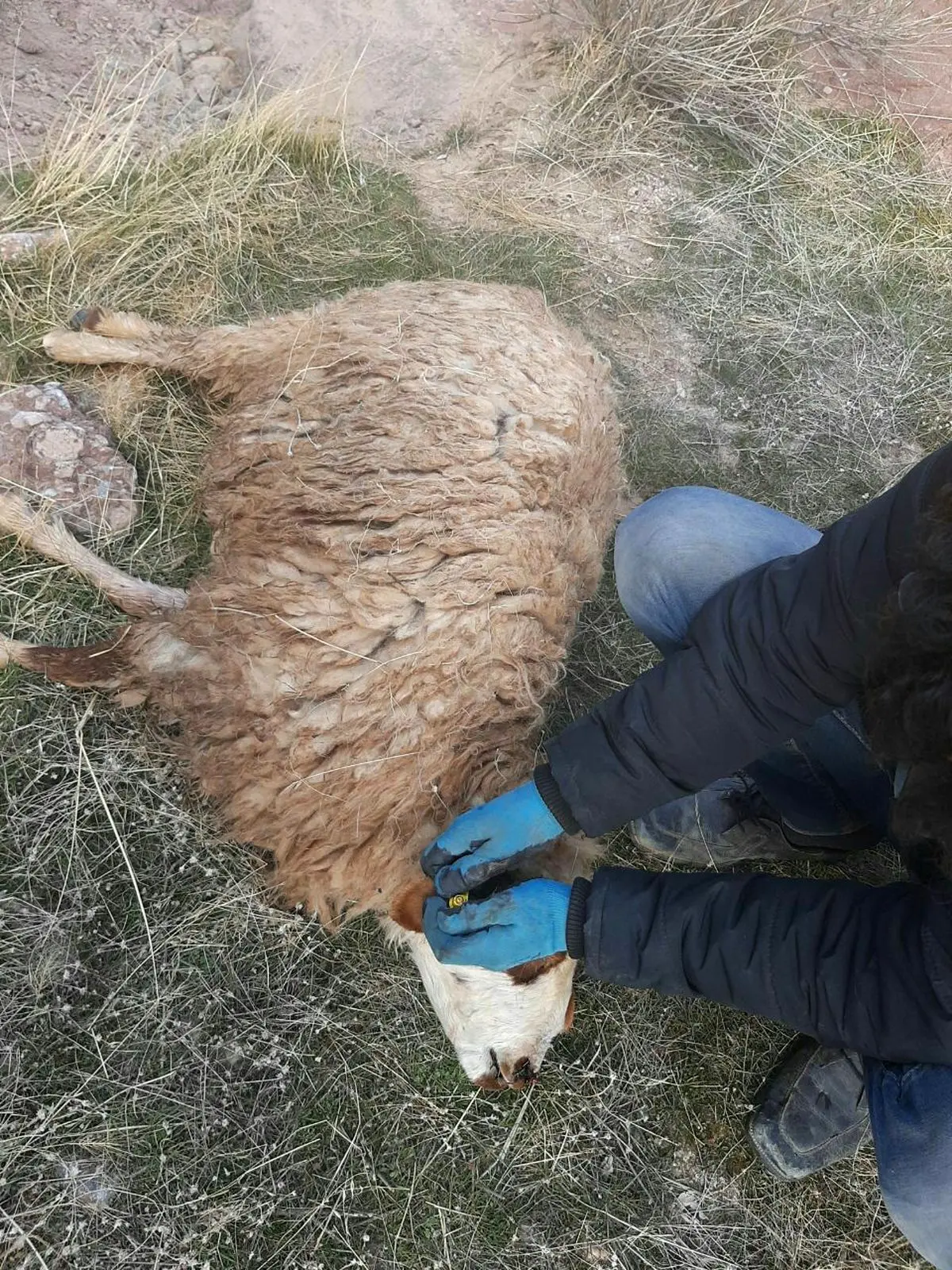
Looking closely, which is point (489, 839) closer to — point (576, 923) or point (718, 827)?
point (576, 923)

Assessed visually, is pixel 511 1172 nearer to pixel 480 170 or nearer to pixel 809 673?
pixel 809 673

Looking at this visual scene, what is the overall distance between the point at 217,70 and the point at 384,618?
10.4ft

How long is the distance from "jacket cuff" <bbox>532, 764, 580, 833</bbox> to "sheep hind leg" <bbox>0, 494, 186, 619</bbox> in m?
1.37

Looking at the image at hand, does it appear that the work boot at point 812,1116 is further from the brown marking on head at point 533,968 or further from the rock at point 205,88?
the rock at point 205,88

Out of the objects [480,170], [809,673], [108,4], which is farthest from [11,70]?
[809,673]

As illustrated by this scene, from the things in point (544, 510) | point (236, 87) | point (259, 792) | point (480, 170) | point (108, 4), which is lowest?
point (259, 792)

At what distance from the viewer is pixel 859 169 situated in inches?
178

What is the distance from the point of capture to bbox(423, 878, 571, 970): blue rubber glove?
83.7 inches

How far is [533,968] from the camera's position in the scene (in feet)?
7.21

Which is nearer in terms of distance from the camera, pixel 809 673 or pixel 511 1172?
pixel 809 673

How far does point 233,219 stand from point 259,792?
2.41 m

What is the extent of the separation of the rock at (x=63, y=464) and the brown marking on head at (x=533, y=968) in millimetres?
1948

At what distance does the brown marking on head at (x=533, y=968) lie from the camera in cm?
219

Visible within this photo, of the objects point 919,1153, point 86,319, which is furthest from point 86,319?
point 919,1153
